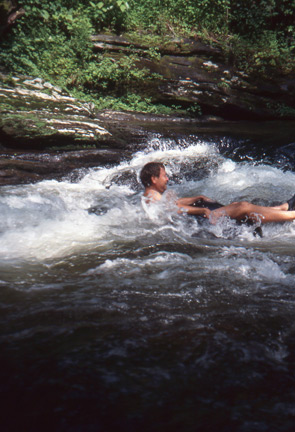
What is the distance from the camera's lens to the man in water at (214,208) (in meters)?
5.11

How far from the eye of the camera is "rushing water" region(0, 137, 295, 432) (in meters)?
1.80

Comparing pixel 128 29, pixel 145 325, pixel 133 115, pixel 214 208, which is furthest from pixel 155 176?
pixel 128 29

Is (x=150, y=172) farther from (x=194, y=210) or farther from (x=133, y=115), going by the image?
(x=133, y=115)

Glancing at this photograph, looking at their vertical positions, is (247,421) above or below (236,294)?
below

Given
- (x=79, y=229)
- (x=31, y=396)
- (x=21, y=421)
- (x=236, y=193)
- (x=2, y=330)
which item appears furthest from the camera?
(x=236, y=193)

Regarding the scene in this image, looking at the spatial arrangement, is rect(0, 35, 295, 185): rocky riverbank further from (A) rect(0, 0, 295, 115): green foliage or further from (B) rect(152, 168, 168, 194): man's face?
(B) rect(152, 168, 168, 194): man's face

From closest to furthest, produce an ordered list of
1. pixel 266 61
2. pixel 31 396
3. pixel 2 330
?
pixel 31 396
pixel 2 330
pixel 266 61

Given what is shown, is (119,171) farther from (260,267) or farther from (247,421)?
(247,421)

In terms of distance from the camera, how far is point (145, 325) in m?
2.49

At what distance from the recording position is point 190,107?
33.2ft

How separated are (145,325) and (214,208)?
339 centimetres

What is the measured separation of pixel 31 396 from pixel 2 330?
2.14 ft

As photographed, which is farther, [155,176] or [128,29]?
[128,29]

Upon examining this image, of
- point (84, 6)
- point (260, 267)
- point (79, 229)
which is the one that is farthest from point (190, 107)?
point (260, 267)
